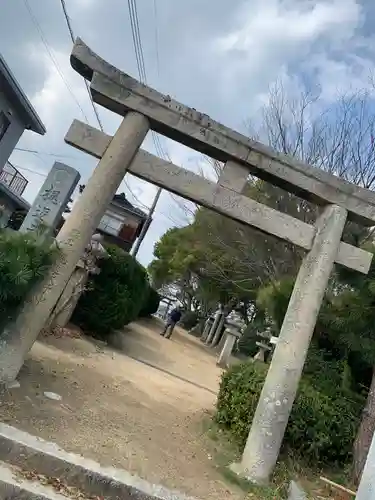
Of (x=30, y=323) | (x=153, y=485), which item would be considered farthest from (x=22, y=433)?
(x=30, y=323)

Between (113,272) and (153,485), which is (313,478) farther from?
(113,272)

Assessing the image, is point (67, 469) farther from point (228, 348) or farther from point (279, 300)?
point (228, 348)

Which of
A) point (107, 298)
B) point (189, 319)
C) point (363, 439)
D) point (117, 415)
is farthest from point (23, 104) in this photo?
point (189, 319)

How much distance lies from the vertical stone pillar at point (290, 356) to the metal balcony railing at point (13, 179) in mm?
15761

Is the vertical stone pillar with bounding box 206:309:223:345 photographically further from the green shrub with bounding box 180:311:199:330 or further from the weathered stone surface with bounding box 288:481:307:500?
the weathered stone surface with bounding box 288:481:307:500

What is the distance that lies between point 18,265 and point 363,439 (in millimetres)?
5195

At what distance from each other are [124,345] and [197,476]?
8.04 m

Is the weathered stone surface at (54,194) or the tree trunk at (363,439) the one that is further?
the weathered stone surface at (54,194)

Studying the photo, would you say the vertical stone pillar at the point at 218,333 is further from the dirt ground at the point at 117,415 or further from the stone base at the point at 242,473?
the stone base at the point at 242,473

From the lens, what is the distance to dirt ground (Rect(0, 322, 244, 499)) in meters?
4.64

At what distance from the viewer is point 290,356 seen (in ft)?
19.2

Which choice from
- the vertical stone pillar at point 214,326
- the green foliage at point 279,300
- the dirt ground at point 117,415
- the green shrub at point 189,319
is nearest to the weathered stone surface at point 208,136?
the green foliage at point 279,300

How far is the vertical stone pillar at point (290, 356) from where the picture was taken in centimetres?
554

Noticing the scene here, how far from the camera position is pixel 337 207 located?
645cm
